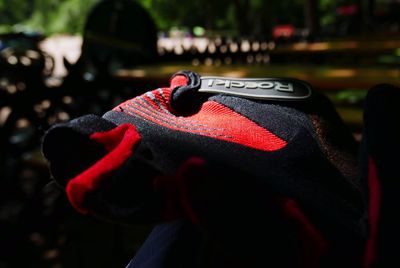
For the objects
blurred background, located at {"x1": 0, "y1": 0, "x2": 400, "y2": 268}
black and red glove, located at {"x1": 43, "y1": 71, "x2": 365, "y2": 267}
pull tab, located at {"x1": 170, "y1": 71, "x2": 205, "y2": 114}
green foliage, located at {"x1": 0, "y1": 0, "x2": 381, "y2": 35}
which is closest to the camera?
black and red glove, located at {"x1": 43, "y1": 71, "x2": 365, "y2": 267}

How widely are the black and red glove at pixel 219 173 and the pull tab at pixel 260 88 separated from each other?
6 cm

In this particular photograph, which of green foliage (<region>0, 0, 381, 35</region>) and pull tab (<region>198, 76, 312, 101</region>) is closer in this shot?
pull tab (<region>198, 76, 312, 101</region>)

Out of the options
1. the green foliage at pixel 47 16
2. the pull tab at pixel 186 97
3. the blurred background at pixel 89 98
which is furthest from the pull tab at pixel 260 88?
the green foliage at pixel 47 16

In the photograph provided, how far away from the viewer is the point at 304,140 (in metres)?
0.83

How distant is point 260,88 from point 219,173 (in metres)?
0.49

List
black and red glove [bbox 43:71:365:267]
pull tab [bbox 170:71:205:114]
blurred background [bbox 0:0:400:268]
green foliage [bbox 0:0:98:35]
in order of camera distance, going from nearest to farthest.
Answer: black and red glove [bbox 43:71:365:267] → pull tab [bbox 170:71:205:114] → blurred background [bbox 0:0:400:268] → green foliage [bbox 0:0:98:35]

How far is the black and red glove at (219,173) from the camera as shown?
1.88 feet

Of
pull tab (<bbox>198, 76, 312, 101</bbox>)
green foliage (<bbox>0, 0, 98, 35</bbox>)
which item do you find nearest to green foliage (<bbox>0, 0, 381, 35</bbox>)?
green foliage (<bbox>0, 0, 98, 35</bbox>)

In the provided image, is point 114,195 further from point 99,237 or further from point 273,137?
point 99,237

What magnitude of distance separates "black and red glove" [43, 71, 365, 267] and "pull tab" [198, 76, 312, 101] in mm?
59

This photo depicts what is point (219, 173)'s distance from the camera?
58 centimetres

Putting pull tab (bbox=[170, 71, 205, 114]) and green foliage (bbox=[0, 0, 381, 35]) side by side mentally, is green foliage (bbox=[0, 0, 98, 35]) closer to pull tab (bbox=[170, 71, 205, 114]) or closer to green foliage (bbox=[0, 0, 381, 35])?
green foliage (bbox=[0, 0, 381, 35])

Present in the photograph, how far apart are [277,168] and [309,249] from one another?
0.55ft

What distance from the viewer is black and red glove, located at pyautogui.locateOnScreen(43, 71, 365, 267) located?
572 millimetres
